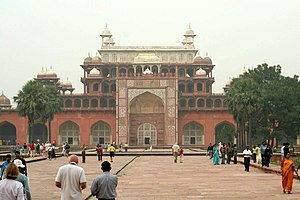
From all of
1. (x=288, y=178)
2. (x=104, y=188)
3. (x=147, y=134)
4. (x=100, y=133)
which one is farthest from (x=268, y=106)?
(x=104, y=188)

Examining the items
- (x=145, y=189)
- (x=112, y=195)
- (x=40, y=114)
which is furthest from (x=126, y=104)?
(x=112, y=195)

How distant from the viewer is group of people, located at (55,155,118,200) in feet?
27.9

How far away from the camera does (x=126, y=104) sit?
64.1 metres

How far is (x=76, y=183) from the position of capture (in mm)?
8531

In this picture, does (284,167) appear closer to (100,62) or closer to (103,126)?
(103,126)

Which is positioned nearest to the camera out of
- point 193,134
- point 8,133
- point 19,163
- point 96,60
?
point 19,163

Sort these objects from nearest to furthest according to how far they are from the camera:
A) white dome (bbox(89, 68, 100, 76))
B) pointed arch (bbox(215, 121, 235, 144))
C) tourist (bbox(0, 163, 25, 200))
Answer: tourist (bbox(0, 163, 25, 200)), pointed arch (bbox(215, 121, 235, 144)), white dome (bbox(89, 68, 100, 76))

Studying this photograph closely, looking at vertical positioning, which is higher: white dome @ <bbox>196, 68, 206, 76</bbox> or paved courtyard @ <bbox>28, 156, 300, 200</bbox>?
white dome @ <bbox>196, 68, 206, 76</bbox>

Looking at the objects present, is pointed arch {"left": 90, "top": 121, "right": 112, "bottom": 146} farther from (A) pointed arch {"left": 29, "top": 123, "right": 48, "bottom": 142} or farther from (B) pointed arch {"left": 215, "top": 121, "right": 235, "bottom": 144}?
(B) pointed arch {"left": 215, "top": 121, "right": 235, "bottom": 144}

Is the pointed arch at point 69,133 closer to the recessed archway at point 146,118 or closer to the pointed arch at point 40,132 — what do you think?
the pointed arch at point 40,132

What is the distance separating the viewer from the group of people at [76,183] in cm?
850

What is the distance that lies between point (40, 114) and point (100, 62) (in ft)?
73.1

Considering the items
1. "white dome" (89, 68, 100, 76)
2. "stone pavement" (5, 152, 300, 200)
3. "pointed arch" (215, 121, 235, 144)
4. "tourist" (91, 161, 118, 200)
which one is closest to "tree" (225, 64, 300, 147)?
"pointed arch" (215, 121, 235, 144)

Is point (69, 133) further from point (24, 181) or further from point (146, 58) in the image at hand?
point (24, 181)
